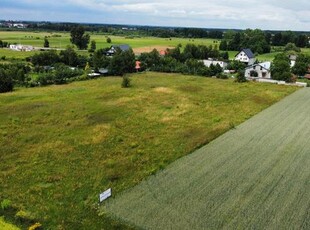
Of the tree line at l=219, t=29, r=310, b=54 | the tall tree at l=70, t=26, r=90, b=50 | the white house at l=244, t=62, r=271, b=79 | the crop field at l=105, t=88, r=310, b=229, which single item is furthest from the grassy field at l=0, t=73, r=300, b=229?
the tree line at l=219, t=29, r=310, b=54

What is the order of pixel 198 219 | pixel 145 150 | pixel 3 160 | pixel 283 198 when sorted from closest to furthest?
1. pixel 198 219
2. pixel 283 198
3. pixel 3 160
4. pixel 145 150

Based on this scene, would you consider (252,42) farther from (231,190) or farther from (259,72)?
(231,190)

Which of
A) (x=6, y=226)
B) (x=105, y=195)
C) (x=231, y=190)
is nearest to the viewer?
(x=6, y=226)

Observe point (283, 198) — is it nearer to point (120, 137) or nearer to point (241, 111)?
point (120, 137)

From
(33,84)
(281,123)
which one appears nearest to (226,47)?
(33,84)

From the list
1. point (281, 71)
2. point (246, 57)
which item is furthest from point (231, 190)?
point (246, 57)

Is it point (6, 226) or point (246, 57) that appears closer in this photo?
point (6, 226)

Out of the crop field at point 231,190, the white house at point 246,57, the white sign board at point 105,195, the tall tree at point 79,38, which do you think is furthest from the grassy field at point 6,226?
the tall tree at point 79,38
